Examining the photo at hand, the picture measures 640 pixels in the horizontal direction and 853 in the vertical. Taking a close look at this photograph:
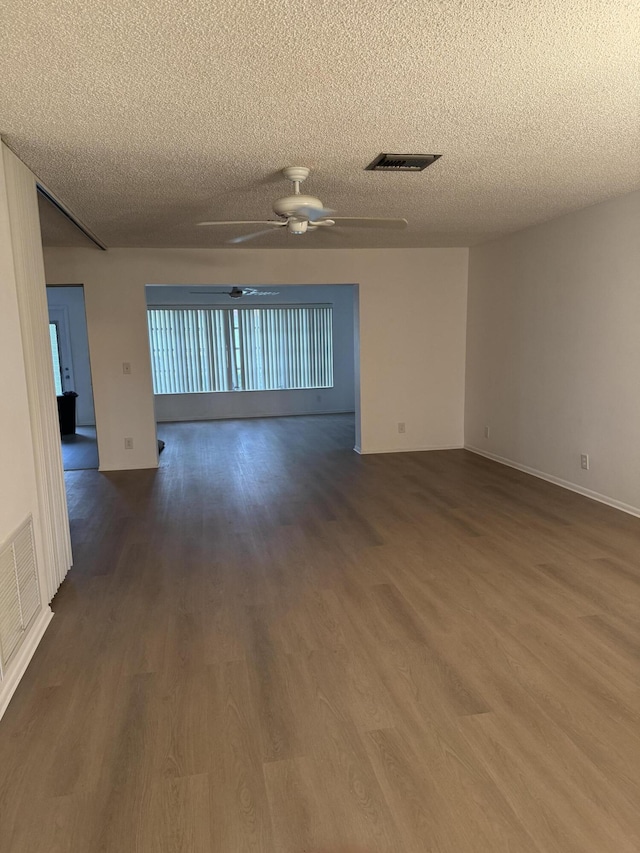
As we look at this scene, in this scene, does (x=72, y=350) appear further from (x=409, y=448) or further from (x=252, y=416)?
(x=409, y=448)

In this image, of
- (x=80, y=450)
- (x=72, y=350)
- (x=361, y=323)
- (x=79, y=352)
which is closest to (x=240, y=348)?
(x=79, y=352)

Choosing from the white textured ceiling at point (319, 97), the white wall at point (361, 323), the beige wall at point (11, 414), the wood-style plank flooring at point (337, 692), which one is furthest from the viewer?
the white wall at point (361, 323)

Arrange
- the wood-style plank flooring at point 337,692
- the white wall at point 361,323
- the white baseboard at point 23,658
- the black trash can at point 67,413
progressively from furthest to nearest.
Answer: the black trash can at point 67,413 → the white wall at point 361,323 → the white baseboard at point 23,658 → the wood-style plank flooring at point 337,692

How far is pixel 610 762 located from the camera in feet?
5.65

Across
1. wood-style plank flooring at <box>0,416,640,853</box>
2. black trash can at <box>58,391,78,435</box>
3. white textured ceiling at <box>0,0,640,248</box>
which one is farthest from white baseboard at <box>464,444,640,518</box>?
black trash can at <box>58,391,78,435</box>

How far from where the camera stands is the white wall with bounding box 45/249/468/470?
5.79 metres

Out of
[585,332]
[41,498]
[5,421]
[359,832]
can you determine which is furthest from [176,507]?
[585,332]

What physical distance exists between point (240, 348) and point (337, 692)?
855cm

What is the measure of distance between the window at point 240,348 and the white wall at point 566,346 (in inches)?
176

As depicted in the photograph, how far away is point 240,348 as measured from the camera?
1012cm

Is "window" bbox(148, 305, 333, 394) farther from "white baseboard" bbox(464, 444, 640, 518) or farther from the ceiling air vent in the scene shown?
the ceiling air vent

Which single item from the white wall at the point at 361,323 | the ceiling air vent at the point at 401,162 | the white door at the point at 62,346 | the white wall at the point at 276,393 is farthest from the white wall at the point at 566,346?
the white door at the point at 62,346

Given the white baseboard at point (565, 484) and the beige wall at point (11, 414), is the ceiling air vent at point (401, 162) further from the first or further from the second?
the white baseboard at point (565, 484)

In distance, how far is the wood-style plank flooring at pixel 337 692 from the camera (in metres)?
1.55
